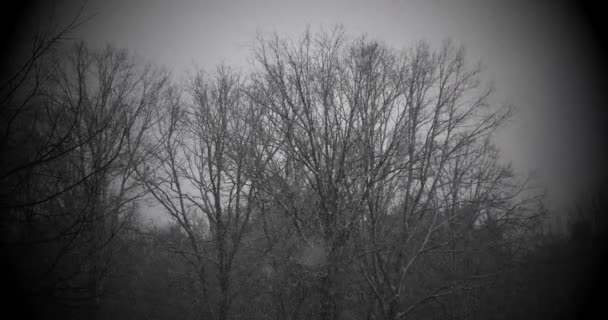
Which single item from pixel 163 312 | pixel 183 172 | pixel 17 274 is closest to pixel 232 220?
Result: pixel 183 172

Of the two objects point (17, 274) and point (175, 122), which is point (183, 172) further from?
point (17, 274)

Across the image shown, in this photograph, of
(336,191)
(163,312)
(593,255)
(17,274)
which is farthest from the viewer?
(593,255)

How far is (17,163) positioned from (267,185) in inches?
137

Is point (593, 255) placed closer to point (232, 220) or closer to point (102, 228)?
point (232, 220)

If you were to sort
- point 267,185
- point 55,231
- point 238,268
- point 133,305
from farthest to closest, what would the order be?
point 133,305, point 238,268, point 267,185, point 55,231

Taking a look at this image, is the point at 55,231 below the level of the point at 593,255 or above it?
above

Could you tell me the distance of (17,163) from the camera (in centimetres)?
262

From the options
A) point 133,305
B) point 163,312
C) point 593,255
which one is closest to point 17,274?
point 133,305

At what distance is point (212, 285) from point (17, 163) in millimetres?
6028

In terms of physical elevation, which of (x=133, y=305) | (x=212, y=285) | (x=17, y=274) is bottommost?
(x=133, y=305)

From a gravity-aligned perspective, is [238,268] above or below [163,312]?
above

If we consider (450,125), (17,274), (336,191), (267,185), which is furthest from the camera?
(450,125)

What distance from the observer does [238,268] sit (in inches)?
268

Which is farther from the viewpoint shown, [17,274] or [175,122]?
[175,122]
